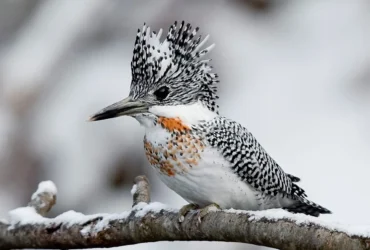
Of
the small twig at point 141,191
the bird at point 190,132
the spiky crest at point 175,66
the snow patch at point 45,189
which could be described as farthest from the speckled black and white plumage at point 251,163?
the snow patch at point 45,189

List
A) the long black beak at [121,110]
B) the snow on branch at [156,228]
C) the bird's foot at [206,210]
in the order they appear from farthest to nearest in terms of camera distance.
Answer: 1. the long black beak at [121,110]
2. the bird's foot at [206,210]
3. the snow on branch at [156,228]

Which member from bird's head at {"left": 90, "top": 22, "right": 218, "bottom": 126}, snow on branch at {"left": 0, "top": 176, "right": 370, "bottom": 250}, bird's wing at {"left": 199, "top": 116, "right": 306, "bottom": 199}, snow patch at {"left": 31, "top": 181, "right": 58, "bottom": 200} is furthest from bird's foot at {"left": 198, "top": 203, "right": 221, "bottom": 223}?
snow patch at {"left": 31, "top": 181, "right": 58, "bottom": 200}

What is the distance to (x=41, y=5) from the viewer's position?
5418 millimetres

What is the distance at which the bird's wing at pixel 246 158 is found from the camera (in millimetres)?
3348

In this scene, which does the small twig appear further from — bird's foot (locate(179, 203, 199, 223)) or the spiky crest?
the spiky crest

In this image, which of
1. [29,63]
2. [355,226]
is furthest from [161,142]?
[29,63]

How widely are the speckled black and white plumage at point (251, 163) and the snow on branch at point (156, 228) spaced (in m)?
0.29

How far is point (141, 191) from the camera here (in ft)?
11.0

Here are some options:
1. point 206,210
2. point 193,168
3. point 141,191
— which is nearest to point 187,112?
point 193,168

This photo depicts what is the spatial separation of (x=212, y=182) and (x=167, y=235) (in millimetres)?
338

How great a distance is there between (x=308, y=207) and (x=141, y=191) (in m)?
0.59

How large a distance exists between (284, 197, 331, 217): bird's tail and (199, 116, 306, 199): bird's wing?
0.03m

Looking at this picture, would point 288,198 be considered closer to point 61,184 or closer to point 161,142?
point 161,142

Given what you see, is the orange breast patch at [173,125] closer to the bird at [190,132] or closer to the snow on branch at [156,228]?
the bird at [190,132]
